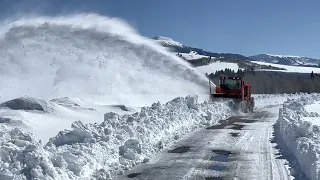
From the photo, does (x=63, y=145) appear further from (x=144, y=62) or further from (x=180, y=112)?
(x=144, y=62)

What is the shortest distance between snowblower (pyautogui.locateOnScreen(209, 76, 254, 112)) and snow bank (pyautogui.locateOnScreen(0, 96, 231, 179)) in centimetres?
1235

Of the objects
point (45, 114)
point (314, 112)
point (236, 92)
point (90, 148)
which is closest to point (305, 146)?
point (90, 148)

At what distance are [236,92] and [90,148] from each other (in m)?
22.1

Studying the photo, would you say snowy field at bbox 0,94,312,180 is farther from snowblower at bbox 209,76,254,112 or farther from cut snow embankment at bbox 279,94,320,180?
snowblower at bbox 209,76,254,112

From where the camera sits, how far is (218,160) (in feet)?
37.9

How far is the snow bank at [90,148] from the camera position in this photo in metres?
8.22

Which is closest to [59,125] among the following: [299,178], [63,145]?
[63,145]

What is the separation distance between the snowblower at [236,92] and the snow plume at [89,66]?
12.6 feet

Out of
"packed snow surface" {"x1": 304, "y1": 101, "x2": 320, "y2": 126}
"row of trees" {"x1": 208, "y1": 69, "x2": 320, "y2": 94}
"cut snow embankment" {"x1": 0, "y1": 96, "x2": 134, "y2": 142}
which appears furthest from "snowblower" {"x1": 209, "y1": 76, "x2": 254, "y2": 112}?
"row of trees" {"x1": 208, "y1": 69, "x2": 320, "y2": 94}

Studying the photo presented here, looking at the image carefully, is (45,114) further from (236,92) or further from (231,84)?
(231,84)

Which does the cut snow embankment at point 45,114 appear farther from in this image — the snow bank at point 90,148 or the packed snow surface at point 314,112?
the packed snow surface at point 314,112

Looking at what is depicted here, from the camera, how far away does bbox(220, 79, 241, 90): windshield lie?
31.7 metres

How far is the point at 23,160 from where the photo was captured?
27.4ft

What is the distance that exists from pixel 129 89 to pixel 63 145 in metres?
25.7
